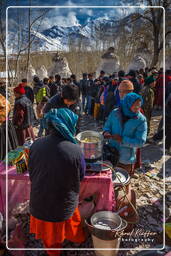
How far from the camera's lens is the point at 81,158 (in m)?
2.11

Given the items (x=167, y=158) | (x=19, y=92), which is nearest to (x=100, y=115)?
(x=167, y=158)

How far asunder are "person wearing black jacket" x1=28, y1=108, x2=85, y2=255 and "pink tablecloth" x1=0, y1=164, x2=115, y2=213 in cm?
38

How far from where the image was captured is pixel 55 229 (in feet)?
7.64

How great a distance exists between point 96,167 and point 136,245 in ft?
3.86

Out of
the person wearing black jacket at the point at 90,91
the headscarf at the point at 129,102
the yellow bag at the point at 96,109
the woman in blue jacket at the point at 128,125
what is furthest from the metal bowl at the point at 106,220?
the person wearing black jacket at the point at 90,91

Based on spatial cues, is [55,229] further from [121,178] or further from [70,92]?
[70,92]

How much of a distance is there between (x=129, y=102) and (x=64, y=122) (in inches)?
54.7

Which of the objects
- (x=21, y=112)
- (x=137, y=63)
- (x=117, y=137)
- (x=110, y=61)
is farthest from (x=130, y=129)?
(x=110, y=61)

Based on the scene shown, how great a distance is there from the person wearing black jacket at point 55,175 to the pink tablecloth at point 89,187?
0.38 m

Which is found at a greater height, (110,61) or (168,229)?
(110,61)

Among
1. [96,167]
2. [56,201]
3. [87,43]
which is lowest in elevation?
[56,201]

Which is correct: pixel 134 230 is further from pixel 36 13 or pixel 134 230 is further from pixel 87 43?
pixel 87 43

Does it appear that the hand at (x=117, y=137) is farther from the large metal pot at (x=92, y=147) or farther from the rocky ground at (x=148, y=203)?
the rocky ground at (x=148, y=203)

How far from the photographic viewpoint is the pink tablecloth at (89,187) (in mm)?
2623
